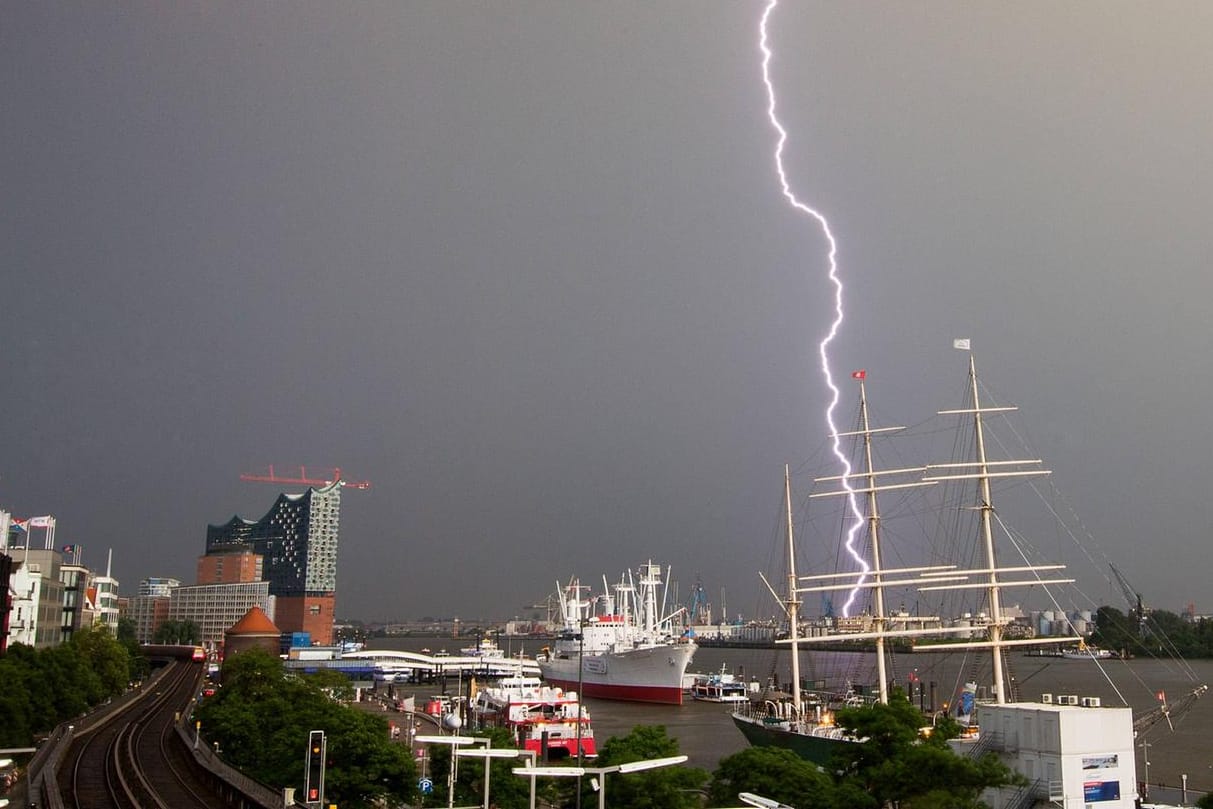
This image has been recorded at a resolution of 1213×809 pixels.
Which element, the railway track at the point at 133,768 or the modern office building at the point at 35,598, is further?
the modern office building at the point at 35,598

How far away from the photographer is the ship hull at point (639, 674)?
106688mm

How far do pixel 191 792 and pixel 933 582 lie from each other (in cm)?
5139

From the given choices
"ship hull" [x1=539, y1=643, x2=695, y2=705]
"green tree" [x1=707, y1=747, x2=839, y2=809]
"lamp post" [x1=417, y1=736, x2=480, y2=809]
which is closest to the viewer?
"lamp post" [x1=417, y1=736, x2=480, y2=809]

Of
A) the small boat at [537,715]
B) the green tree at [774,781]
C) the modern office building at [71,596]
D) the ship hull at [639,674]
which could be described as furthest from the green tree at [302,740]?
the ship hull at [639,674]

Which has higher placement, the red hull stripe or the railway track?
the railway track

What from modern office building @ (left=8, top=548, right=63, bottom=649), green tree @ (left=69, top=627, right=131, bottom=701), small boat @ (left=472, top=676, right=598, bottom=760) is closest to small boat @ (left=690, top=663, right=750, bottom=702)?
small boat @ (left=472, top=676, right=598, bottom=760)

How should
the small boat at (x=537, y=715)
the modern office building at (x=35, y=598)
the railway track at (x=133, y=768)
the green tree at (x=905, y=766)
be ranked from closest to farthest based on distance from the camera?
the green tree at (x=905, y=766) < the railway track at (x=133, y=768) < the small boat at (x=537, y=715) < the modern office building at (x=35, y=598)

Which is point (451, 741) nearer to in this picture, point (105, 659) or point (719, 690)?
point (105, 659)

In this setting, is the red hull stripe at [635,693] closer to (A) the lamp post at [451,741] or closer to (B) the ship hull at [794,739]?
(B) the ship hull at [794,739]

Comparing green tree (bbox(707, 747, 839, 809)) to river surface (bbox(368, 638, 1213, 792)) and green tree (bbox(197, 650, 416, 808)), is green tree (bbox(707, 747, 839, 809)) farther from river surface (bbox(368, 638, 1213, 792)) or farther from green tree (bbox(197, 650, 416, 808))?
river surface (bbox(368, 638, 1213, 792))

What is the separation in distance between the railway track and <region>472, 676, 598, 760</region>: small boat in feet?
40.4

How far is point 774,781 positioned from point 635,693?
3374 inches

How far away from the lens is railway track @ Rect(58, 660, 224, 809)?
121ft

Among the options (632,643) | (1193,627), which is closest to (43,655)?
(632,643)
